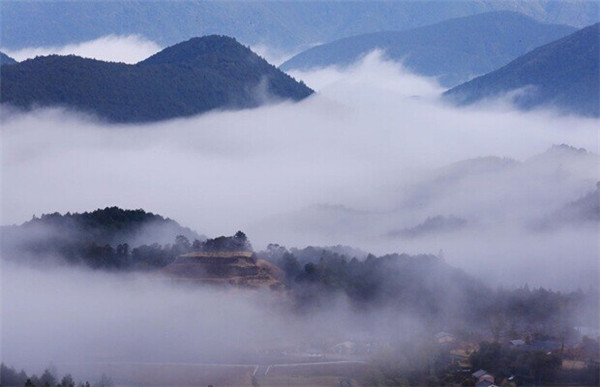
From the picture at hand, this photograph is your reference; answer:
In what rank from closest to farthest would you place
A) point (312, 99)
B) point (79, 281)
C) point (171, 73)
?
point (79, 281) < point (171, 73) < point (312, 99)

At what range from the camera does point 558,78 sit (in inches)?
6156

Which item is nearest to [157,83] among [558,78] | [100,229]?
[100,229]

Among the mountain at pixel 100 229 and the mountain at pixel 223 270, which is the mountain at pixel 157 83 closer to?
the mountain at pixel 100 229

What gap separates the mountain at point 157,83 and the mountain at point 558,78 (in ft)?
101

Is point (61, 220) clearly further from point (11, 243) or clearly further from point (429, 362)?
point (429, 362)

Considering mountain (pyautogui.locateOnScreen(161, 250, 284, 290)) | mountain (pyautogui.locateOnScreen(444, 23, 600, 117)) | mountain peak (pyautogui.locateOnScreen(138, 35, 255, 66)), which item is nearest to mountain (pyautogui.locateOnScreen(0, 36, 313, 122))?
mountain peak (pyautogui.locateOnScreen(138, 35, 255, 66))

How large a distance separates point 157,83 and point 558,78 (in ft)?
177

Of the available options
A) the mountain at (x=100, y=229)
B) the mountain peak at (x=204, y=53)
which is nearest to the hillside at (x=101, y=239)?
the mountain at (x=100, y=229)

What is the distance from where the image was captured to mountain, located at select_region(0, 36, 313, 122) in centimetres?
11181

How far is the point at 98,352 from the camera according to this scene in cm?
5581

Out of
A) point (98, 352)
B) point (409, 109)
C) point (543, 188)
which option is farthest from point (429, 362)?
point (409, 109)

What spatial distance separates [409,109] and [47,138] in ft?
239

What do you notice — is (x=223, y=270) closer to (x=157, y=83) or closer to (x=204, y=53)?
(x=157, y=83)

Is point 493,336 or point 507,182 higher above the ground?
point 507,182
